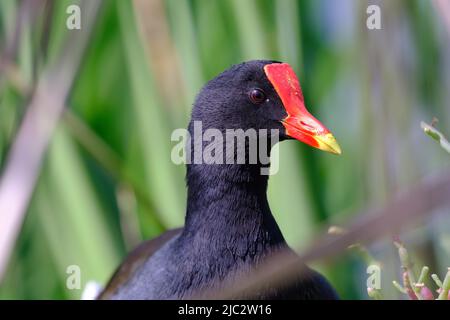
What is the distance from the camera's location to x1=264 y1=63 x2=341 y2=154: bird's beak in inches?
51.3

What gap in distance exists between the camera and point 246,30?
181cm

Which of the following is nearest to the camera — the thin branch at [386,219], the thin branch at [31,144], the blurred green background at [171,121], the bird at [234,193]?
the thin branch at [386,219]

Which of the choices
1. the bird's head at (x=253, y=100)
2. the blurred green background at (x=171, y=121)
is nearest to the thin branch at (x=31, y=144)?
the bird's head at (x=253, y=100)

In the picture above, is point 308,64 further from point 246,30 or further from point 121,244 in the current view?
point 121,244

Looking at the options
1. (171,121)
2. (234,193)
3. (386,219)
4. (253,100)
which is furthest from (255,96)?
(386,219)

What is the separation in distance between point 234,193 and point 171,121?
22.9 inches

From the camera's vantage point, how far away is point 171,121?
6.22 ft

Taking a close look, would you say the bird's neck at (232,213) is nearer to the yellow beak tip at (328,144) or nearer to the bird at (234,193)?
the bird at (234,193)

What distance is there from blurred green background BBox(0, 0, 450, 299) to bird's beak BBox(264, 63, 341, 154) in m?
0.23

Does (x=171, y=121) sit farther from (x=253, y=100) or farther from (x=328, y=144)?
(x=328, y=144)

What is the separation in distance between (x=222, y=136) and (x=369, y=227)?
900 millimetres

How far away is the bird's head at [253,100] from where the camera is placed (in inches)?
53.9

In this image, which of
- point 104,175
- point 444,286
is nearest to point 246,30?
point 104,175

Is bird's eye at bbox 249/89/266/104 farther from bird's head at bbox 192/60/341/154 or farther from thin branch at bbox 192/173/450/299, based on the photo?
thin branch at bbox 192/173/450/299
